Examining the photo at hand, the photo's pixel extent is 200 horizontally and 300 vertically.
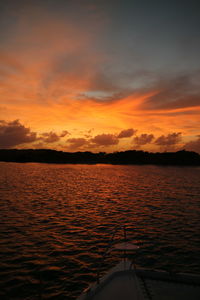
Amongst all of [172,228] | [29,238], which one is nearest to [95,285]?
[29,238]

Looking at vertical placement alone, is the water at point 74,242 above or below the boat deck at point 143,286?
below

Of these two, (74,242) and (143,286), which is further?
(74,242)

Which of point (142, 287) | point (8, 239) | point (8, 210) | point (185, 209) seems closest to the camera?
point (142, 287)

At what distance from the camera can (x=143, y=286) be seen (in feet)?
36.8

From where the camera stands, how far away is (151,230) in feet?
89.5

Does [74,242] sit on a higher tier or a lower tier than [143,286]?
lower

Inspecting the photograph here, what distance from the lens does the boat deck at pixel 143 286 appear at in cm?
1030

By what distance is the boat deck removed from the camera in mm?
10305

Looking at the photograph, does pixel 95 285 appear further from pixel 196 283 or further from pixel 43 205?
pixel 43 205

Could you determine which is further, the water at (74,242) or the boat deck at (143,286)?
the water at (74,242)

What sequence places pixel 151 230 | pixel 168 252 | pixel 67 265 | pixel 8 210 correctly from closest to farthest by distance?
pixel 67 265, pixel 168 252, pixel 151 230, pixel 8 210

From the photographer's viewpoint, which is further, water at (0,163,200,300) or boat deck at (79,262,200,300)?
water at (0,163,200,300)

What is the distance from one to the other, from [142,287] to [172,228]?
725 inches

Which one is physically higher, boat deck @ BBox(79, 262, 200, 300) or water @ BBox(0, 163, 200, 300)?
boat deck @ BBox(79, 262, 200, 300)
